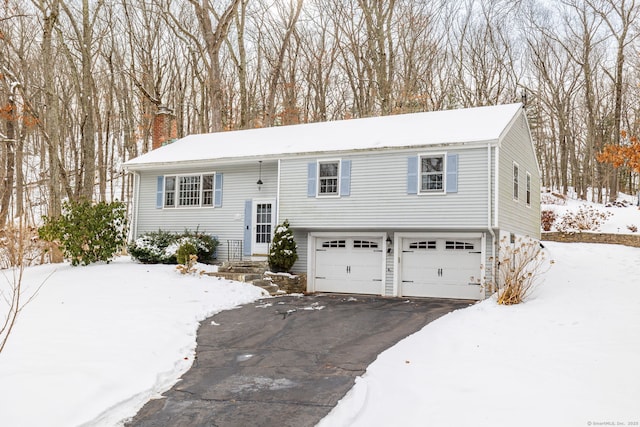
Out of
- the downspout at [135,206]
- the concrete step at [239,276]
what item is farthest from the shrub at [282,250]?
the downspout at [135,206]

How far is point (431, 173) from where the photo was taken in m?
13.4

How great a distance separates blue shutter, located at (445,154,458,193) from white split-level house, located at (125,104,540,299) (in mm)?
27

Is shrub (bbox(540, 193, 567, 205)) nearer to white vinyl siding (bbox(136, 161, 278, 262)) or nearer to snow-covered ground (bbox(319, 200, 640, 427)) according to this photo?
white vinyl siding (bbox(136, 161, 278, 262))

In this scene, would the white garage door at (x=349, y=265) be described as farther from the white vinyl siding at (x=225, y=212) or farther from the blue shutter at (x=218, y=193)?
the blue shutter at (x=218, y=193)

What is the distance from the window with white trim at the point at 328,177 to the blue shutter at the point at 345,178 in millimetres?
196

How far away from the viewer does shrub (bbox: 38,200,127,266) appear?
14984 millimetres

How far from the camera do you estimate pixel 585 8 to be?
27453 millimetres

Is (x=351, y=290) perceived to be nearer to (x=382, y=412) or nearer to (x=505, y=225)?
(x=505, y=225)

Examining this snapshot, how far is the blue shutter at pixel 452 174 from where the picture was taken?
512 inches

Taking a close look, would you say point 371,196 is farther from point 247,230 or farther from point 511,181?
point 247,230

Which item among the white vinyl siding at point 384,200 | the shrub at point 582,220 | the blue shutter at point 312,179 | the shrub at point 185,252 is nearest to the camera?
the white vinyl siding at point 384,200

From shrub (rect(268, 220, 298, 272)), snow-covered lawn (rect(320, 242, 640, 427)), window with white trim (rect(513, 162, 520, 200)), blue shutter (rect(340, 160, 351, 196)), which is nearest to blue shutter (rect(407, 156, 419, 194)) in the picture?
blue shutter (rect(340, 160, 351, 196))

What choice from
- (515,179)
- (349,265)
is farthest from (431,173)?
(349,265)

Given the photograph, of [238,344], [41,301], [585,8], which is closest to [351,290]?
[238,344]
